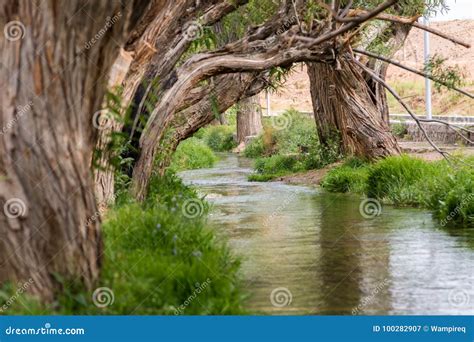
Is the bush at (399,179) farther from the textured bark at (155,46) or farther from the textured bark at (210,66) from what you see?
the textured bark at (155,46)

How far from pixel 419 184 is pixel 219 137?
27.0m

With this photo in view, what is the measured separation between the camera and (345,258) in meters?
10.9

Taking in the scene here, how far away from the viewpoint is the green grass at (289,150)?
23531mm

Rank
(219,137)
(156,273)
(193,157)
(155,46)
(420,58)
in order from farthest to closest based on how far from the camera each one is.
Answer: (420,58) → (219,137) → (193,157) → (155,46) → (156,273)

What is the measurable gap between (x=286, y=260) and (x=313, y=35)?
13.3ft

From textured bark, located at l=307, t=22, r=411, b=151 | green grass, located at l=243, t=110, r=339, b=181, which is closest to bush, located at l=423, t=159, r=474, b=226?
textured bark, located at l=307, t=22, r=411, b=151

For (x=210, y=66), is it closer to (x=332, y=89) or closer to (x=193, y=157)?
(x=332, y=89)

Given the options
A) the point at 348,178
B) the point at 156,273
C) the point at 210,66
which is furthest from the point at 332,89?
the point at 156,273

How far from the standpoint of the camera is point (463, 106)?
3925cm

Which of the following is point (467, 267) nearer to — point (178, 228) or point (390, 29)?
point (178, 228)

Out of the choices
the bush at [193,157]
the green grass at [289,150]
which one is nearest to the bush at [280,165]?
the green grass at [289,150]

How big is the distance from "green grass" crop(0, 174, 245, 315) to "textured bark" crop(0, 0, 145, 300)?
0.74 feet

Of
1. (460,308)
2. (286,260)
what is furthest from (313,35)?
(460,308)

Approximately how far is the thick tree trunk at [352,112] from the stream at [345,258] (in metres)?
3.12
